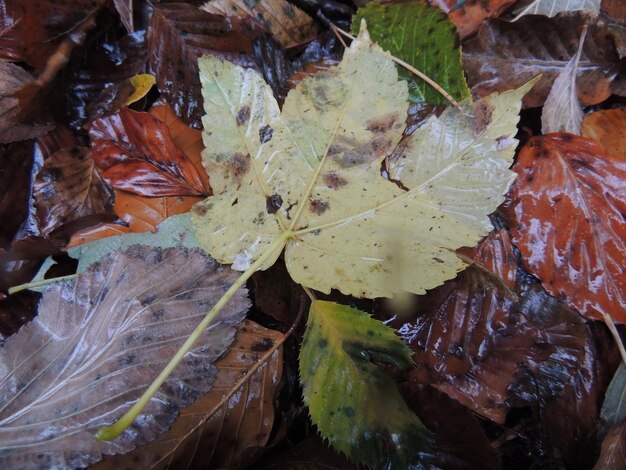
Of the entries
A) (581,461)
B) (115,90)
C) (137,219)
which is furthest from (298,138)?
(581,461)

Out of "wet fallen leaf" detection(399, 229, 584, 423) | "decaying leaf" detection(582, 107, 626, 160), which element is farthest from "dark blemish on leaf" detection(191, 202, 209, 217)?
"decaying leaf" detection(582, 107, 626, 160)

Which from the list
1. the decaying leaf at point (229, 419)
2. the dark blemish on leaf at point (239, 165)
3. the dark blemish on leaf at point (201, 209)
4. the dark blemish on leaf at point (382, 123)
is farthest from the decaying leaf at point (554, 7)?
the decaying leaf at point (229, 419)

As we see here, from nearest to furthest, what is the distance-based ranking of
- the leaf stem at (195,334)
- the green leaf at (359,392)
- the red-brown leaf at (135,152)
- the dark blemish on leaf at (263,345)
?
the leaf stem at (195,334), the green leaf at (359,392), the dark blemish on leaf at (263,345), the red-brown leaf at (135,152)

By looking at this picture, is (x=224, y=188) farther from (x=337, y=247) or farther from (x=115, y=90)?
(x=115, y=90)

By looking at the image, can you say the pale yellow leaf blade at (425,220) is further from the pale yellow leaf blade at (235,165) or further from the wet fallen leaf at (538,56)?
the wet fallen leaf at (538,56)

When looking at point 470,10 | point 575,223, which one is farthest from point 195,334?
point 470,10

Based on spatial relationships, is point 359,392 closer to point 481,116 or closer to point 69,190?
point 481,116
